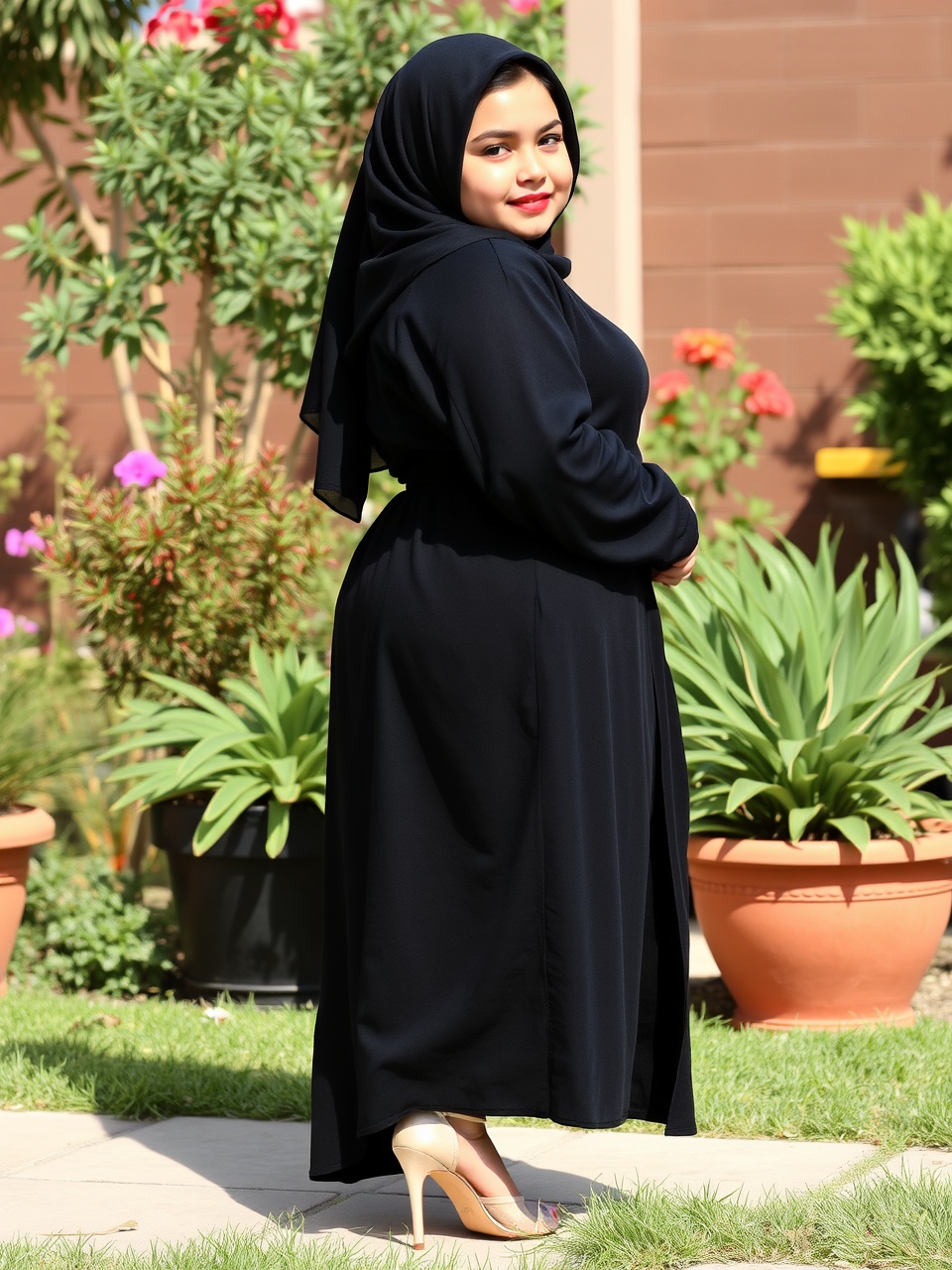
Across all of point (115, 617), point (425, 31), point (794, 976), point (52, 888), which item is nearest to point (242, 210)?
point (425, 31)

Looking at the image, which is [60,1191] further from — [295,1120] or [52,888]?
[52,888]

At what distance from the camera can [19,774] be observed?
16.2ft

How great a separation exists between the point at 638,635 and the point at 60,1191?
54.6 inches

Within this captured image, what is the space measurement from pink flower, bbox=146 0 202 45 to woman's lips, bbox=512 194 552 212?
3303 millimetres

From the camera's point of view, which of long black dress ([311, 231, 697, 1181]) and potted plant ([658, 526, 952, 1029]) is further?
potted plant ([658, 526, 952, 1029])

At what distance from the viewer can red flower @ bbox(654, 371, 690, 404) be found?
6.26 meters

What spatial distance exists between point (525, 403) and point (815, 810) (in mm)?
2106

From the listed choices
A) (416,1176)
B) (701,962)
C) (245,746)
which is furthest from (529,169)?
(701,962)

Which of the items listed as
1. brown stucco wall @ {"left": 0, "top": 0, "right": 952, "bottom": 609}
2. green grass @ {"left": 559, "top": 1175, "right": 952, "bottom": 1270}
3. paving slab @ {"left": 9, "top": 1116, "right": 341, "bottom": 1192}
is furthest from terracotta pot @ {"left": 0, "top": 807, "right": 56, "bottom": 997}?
brown stucco wall @ {"left": 0, "top": 0, "right": 952, "bottom": 609}

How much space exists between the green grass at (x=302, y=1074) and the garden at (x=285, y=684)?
0.03ft

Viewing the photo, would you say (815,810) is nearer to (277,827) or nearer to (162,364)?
(277,827)

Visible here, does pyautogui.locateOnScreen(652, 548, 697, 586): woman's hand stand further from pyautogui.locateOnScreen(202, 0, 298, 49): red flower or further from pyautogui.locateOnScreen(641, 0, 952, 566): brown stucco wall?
pyautogui.locateOnScreen(641, 0, 952, 566): brown stucco wall

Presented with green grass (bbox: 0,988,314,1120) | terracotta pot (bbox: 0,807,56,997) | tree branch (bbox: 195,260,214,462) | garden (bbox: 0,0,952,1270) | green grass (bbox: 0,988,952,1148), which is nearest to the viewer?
green grass (bbox: 0,988,952,1148)

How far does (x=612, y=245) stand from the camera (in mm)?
6410
